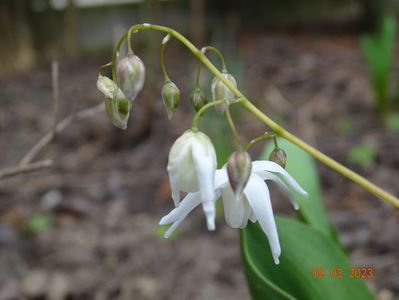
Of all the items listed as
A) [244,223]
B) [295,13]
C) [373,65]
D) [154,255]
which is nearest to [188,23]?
[295,13]

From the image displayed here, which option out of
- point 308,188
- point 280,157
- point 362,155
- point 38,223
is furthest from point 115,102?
point 362,155

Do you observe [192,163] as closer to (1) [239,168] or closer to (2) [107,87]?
(1) [239,168]

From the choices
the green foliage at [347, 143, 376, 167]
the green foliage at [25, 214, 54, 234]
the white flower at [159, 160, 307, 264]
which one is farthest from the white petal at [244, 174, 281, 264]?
the green foliage at [347, 143, 376, 167]

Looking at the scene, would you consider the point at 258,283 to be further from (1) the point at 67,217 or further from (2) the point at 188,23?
(2) the point at 188,23

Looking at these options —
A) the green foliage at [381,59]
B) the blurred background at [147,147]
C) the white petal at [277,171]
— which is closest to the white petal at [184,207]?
the white petal at [277,171]

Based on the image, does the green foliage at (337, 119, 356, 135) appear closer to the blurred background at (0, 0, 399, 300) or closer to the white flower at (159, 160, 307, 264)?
the blurred background at (0, 0, 399, 300)
